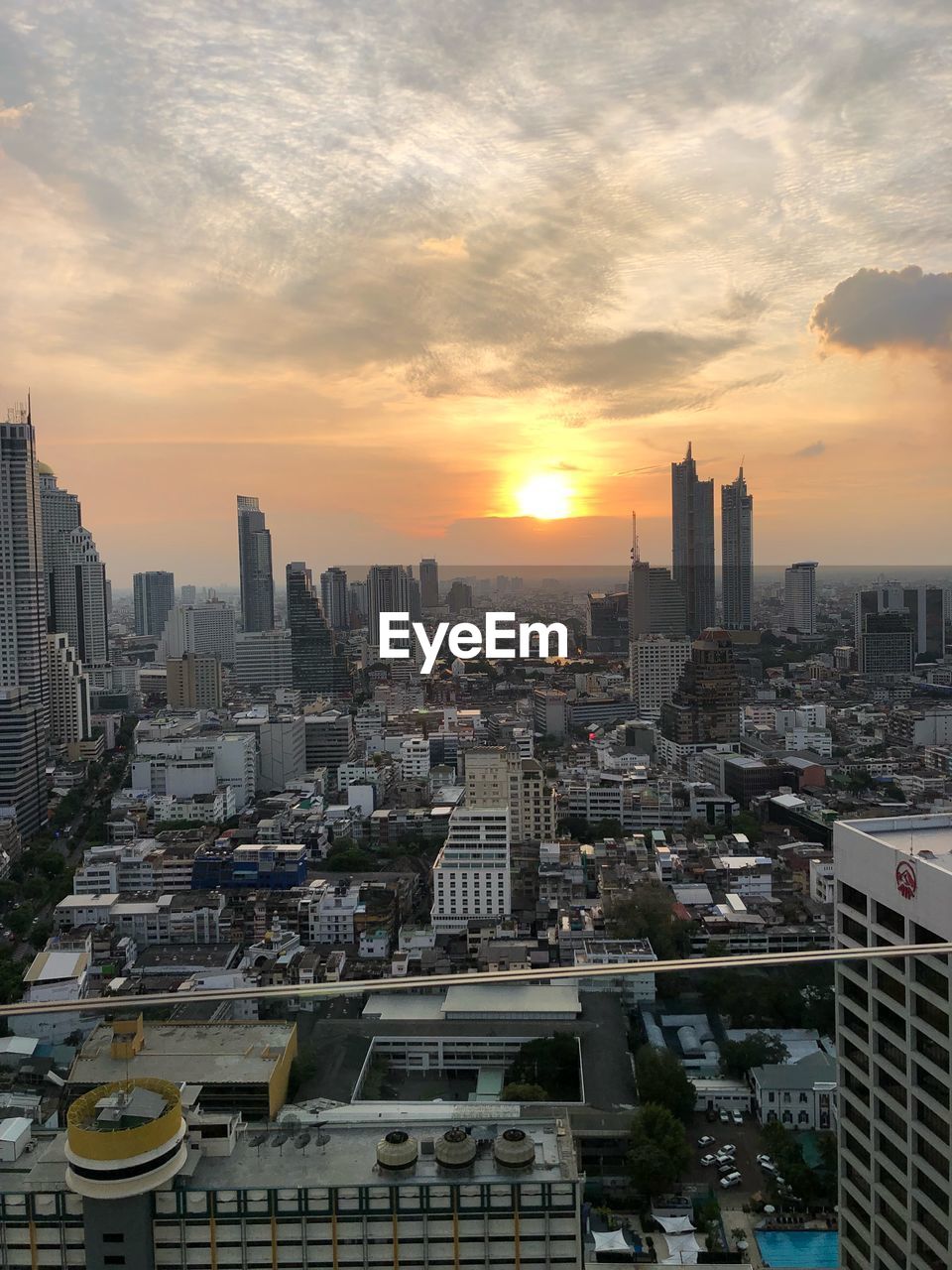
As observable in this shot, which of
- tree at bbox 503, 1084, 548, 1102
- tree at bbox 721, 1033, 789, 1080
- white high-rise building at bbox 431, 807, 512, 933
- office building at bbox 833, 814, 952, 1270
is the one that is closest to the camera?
office building at bbox 833, 814, 952, 1270

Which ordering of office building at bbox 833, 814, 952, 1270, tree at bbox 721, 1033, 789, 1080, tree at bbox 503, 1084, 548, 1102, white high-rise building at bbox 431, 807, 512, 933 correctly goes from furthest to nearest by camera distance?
white high-rise building at bbox 431, 807, 512, 933 < tree at bbox 721, 1033, 789, 1080 < tree at bbox 503, 1084, 548, 1102 < office building at bbox 833, 814, 952, 1270

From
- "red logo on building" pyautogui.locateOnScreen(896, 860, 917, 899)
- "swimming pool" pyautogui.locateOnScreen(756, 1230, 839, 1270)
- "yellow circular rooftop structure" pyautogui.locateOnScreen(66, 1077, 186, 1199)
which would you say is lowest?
"swimming pool" pyautogui.locateOnScreen(756, 1230, 839, 1270)

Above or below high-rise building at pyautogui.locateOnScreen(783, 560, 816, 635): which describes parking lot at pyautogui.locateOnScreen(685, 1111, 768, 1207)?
below

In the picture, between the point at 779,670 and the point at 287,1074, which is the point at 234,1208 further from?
the point at 779,670

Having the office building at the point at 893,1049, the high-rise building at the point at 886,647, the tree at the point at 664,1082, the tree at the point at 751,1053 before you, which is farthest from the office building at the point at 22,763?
the high-rise building at the point at 886,647

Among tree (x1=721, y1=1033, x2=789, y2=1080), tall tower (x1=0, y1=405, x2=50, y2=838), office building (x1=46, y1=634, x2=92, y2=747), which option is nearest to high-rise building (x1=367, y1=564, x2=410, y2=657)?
office building (x1=46, y1=634, x2=92, y2=747)

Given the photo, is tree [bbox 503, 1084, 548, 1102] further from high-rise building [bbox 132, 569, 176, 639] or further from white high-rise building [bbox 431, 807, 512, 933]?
high-rise building [bbox 132, 569, 176, 639]

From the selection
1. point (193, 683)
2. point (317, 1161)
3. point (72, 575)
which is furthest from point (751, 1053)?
point (72, 575)

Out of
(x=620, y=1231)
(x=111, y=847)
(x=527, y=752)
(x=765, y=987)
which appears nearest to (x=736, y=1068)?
(x=765, y=987)

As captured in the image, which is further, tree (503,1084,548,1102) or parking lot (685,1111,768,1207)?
tree (503,1084,548,1102)
